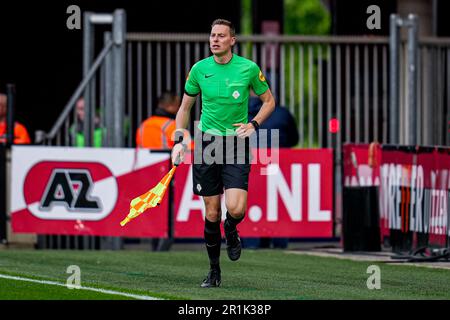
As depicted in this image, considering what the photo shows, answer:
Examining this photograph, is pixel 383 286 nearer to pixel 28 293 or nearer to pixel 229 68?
pixel 229 68

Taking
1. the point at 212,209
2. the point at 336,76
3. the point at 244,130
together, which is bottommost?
the point at 212,209

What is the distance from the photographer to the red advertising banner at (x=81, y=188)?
18016 mm

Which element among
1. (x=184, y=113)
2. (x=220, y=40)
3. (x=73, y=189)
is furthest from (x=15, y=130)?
(x=220, y=40)

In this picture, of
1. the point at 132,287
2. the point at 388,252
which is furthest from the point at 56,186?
the point at 132,287

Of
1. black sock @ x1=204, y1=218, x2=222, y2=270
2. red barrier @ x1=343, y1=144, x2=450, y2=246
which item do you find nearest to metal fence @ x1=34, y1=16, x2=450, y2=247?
red barrier @ x1=343, y1=144, x2=450, y2=246

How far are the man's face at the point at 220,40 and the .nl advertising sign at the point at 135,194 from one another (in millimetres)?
6108

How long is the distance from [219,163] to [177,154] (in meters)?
0.39

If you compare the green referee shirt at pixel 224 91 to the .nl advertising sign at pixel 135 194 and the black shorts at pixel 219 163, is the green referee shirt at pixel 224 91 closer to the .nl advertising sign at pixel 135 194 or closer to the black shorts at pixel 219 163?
the black shorts at pixel 219 163

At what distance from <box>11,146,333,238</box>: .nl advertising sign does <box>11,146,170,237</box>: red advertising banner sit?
0.04ft

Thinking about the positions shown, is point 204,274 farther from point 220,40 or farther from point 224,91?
point 220,40

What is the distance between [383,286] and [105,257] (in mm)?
4807

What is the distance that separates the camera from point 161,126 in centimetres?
1872

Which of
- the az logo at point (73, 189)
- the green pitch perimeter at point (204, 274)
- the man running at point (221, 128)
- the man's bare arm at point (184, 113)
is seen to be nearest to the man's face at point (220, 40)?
the man running at point (221, 128)
